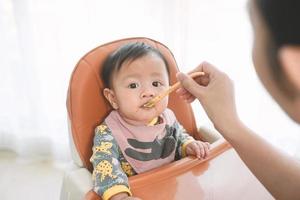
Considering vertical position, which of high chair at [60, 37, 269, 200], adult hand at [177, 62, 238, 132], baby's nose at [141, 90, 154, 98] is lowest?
high chair at [60, 37, 269, 200]

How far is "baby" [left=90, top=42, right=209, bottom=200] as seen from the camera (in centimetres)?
112

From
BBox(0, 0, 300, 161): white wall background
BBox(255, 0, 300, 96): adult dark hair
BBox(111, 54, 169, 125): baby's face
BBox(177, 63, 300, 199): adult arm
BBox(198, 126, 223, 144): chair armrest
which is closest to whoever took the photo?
BBox(255, 0, 300, 96): adult dark hair

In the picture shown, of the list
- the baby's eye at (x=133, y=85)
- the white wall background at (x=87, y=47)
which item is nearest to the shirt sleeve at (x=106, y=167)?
the baby's eye at (x=133, y=85)

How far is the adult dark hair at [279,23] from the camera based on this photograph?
498 mm

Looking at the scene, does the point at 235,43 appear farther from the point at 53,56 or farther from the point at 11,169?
the point at 11,169

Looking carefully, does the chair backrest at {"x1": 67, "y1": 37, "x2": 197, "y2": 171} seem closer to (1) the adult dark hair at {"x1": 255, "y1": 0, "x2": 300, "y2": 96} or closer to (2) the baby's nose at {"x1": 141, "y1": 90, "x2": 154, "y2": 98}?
(2) the baby's nose at {"x1": 141, "y1": 90, "x2": 154, "y2": 98}

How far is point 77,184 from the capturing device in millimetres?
1053

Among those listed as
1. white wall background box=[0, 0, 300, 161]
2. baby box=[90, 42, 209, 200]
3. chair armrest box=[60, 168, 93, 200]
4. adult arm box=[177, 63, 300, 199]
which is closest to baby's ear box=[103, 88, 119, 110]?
baby box=[90, 42, 209, 200]

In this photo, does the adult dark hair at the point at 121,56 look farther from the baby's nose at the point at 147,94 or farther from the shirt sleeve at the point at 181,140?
the shirt sleeve at the point at 181,140

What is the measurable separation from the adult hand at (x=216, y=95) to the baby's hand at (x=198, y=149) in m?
0.21

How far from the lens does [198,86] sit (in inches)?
38.2

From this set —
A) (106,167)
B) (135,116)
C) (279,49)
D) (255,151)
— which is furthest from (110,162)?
(279,49)

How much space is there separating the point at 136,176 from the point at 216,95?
31 centimetres

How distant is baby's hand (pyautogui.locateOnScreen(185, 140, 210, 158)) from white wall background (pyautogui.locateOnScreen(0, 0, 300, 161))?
0.53 meters
